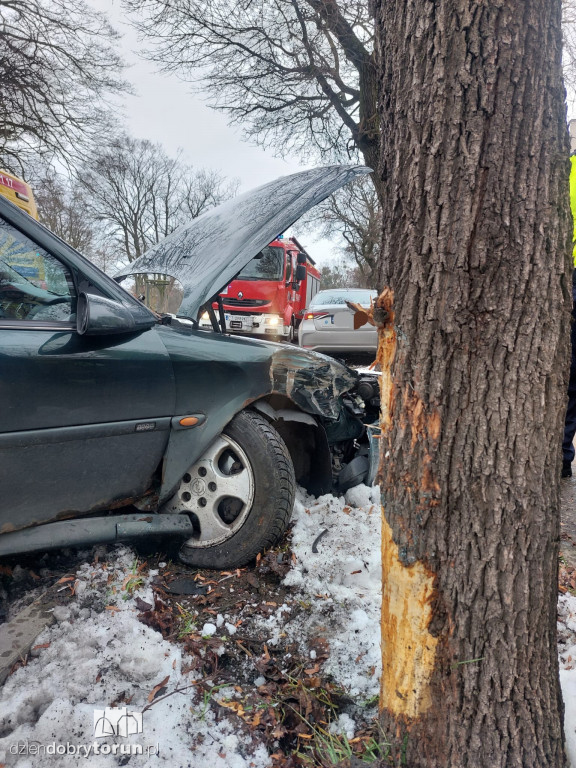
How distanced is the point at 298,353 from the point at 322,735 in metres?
1.83

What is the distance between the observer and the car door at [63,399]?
206 centimetres

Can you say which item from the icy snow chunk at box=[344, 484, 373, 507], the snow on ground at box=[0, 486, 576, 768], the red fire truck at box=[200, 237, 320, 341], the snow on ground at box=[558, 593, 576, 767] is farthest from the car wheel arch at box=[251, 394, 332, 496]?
the red fire truck at box=[200, 237, 320, 341]

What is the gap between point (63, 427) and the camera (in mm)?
2152

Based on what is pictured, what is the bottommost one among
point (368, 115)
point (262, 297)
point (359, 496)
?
point (359, 496)

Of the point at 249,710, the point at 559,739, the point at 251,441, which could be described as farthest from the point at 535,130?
the point at 249,710

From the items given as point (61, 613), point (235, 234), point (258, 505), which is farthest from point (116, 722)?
point (235, 234)

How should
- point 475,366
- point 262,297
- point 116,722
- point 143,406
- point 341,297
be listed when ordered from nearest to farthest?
point 475,366, point 116,722, point 143,406, point 341,297, point 262,297

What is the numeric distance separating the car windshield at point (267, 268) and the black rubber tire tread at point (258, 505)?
1093 cm

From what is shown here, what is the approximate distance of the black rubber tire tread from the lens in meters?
2.49

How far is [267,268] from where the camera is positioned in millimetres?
13195

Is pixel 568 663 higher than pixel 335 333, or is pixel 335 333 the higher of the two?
pixel 335 333

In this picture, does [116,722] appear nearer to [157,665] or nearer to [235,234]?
[157,665]

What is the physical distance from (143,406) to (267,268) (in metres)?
11.3

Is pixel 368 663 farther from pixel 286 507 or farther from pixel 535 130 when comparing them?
pixel 535 130
